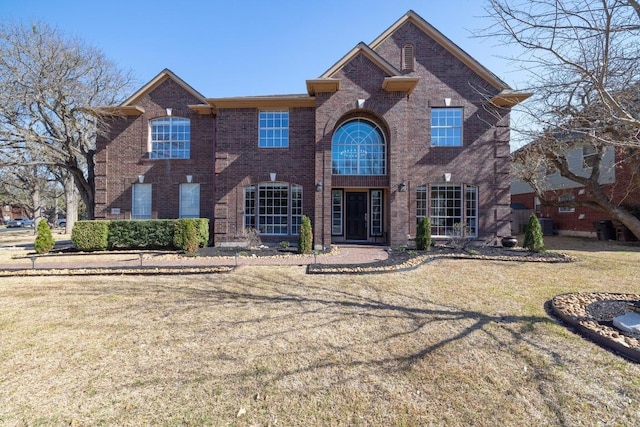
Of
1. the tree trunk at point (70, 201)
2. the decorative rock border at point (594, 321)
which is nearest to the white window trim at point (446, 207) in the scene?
the decorative rock border at point (594, 321)

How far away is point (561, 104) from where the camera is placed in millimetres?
6410

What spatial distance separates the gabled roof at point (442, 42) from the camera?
44.7 feet

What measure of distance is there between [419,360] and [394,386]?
64cm

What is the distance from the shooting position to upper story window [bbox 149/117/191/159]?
1492 cm

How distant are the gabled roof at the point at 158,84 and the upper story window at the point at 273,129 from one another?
3587 mm

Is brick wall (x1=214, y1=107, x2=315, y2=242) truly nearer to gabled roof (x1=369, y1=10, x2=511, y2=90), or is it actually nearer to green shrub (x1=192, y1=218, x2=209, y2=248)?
green shrub (x1=192, y1=218, x2=209, y2=248)

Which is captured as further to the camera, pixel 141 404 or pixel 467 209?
pixel 467 209

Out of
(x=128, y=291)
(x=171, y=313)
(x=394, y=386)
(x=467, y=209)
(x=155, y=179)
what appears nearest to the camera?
(x=394, y=386)

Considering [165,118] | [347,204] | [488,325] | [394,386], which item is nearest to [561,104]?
[488,325]

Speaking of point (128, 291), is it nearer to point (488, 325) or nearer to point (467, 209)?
point (488, 325)

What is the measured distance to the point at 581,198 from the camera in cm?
1834

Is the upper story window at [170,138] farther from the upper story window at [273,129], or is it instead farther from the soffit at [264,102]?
the upper story window at [273,129]

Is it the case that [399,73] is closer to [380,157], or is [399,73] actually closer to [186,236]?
[380,157]

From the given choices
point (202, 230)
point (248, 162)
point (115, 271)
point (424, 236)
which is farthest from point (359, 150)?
point (115, 271)
